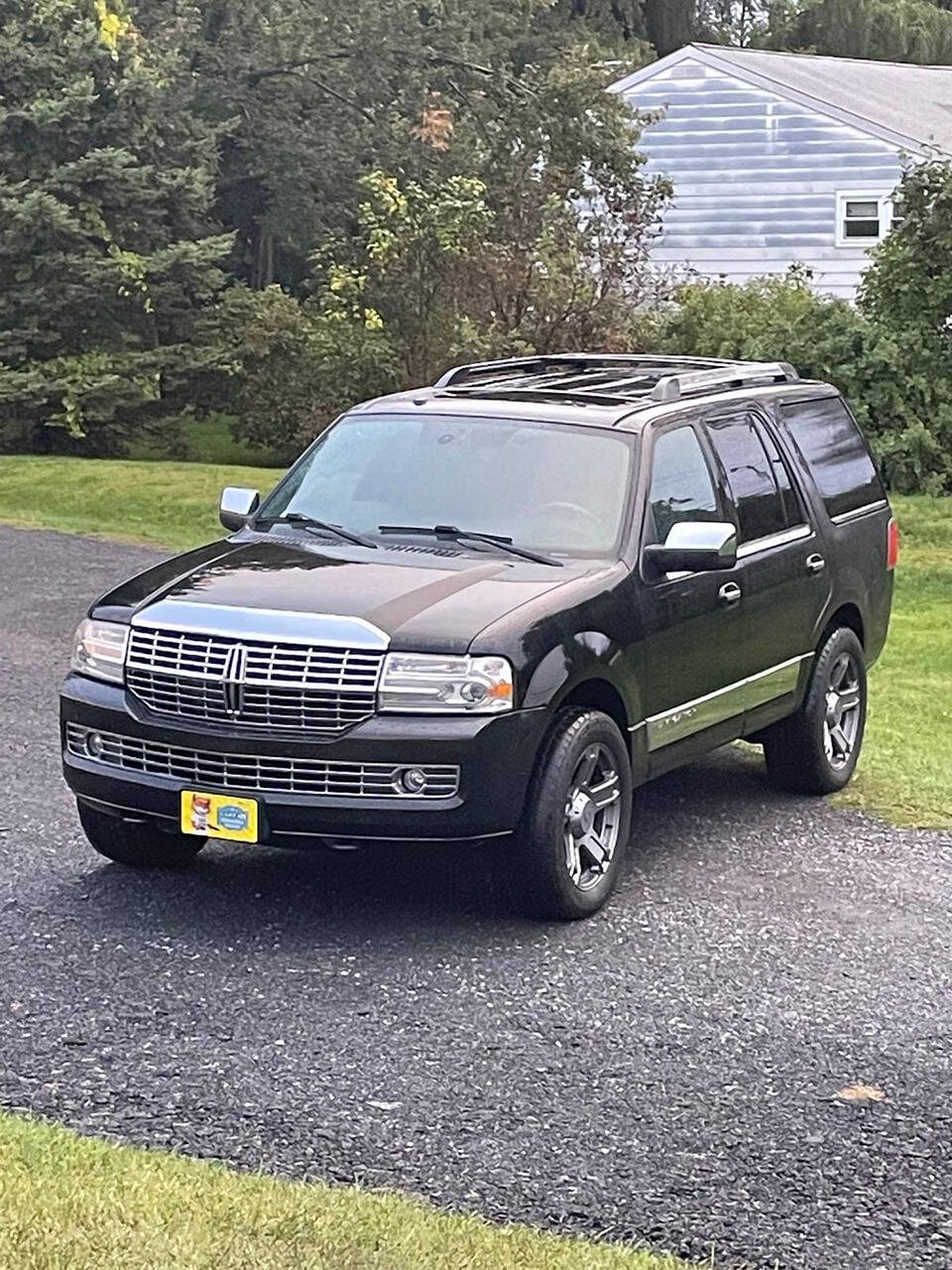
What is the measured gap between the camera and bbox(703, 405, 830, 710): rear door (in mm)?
8211

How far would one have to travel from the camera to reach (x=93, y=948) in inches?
257

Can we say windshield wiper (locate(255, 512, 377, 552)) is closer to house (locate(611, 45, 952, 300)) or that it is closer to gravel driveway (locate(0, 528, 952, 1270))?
gravel driveway (locate(0, 528, 952, 1270))

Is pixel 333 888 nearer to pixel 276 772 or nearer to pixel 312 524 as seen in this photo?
pixel 276 772

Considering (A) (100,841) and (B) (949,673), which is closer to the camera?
(A) (100,841)

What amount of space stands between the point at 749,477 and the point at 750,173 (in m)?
27.4

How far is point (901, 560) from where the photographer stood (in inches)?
703

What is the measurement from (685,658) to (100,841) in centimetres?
236

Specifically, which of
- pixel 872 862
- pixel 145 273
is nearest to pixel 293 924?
pixel 872 862

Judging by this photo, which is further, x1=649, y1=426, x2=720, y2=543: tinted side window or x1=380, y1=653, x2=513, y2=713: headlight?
x1=649, y1=426, x2=720, y2=543: tinted side window

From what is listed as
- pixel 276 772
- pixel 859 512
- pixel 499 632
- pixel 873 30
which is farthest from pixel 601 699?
pixel 873 30

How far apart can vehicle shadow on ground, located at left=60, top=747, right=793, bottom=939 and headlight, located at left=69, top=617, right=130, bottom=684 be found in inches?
32.7

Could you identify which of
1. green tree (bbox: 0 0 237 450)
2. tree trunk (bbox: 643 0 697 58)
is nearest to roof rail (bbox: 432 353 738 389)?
green tree (bbox: 0 0 237 450)

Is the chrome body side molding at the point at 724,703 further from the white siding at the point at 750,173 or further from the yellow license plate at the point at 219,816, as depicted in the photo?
the white siding at the point at 750,173

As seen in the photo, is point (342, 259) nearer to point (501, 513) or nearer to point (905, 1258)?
point (501, 513)
